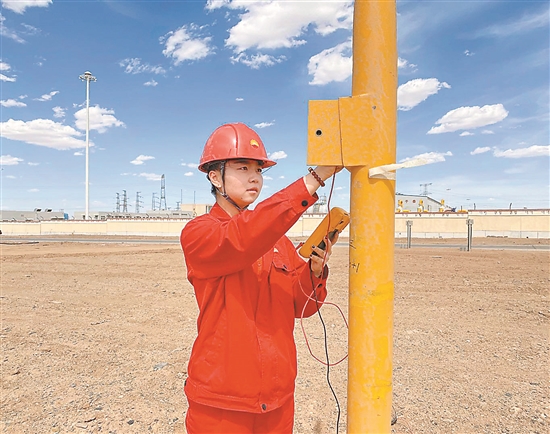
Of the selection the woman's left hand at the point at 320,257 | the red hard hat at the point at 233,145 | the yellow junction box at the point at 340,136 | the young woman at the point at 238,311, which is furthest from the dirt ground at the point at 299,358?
the yellow junction box at the point at 340,136

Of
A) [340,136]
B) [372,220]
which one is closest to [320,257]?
[372,220]

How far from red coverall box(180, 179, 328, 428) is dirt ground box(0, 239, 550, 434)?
1.94 m

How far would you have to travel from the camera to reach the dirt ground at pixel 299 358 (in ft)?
11.1

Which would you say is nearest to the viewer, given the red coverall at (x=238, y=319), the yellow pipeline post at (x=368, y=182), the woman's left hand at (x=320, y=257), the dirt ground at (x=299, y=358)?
the yellow pipeline post at (x=368, y=182)

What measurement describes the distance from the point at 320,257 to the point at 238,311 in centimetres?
43

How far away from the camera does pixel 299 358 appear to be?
4754 mm

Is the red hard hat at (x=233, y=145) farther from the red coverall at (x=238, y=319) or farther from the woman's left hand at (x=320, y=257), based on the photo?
the woman's left hand at (x=320, y=257)

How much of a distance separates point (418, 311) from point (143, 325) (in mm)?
4817

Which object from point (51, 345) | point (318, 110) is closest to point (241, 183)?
point (318, 110)

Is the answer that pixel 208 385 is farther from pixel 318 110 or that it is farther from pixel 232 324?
pixel 318 110

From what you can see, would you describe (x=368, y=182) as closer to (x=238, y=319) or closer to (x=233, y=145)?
(x=233, y=145)

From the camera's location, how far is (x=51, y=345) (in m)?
5.19

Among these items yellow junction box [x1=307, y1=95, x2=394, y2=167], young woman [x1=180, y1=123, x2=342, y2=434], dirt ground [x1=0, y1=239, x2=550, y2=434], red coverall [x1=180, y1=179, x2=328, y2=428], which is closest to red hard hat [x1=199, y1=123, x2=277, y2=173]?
young woman [x1=180, y1=123, x2=342, y2=434]

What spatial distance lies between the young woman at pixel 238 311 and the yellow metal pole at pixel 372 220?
0.99 ft
